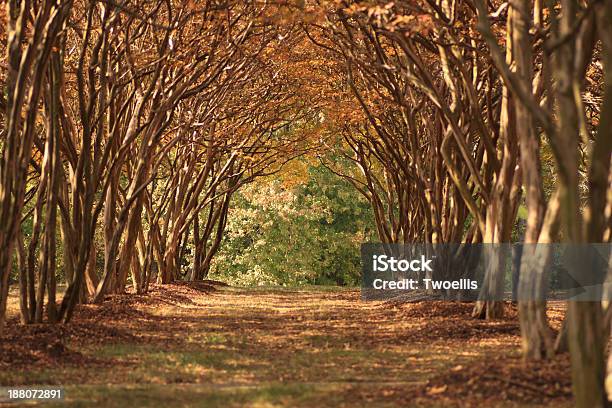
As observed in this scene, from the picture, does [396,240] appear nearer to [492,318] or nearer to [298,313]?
[298,313]

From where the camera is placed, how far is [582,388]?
677 centimetres

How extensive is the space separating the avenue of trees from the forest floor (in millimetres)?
802

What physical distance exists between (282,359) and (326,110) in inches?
652

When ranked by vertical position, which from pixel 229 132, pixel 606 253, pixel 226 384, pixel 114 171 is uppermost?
pixel 229 132

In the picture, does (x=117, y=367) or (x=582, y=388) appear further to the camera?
(x=117, y=367)

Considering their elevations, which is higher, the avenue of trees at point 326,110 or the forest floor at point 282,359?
the avenue of trees at point 326,110

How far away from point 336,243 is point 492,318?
30086mm

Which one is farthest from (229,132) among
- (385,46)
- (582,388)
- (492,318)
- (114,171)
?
(582,388)

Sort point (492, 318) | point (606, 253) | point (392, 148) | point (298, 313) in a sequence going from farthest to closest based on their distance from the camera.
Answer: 1. point (392, 148)
2. point (298, 313)
3. point (492, 318)
4. point (606, 253)

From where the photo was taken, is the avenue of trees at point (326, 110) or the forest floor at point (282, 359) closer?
the avenue of trees at point (326, 110)

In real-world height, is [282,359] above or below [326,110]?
below

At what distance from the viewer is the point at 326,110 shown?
27.9 m

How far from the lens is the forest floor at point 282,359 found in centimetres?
846

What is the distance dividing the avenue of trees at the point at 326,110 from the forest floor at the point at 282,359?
2.63 feet
